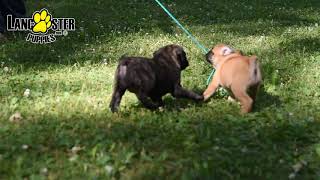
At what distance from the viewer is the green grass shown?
563 cm

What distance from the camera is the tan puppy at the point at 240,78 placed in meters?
7.48

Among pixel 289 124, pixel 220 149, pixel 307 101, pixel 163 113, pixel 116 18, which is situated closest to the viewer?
pixel 220 149

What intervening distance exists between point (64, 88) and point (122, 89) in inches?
72.5

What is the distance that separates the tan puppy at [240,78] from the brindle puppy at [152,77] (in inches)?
17.2

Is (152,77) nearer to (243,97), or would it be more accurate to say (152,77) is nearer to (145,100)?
(145,100)

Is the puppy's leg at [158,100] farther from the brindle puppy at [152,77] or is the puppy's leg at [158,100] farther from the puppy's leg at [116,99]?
the puppy's leg at [116,99]

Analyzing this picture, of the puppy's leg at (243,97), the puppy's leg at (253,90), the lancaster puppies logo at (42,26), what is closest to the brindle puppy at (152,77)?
the puppy's leg at (243,97)

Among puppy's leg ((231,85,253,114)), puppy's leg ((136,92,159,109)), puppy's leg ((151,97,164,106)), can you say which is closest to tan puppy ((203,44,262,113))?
puppy's leg ((231,85,253,114))

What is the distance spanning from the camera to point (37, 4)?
Answer: 59.0 feet

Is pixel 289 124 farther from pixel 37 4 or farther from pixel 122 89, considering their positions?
pixel 37 4

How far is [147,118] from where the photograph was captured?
716cm

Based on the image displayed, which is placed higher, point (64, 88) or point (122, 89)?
point (122, 89)

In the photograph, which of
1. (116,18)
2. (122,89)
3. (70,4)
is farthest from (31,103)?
(70,4)

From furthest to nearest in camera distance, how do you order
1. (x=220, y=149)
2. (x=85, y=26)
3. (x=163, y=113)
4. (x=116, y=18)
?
(x=116, y=18)
(x=85, y=26)
(x=163, y=113)
(x=220, y=149)
